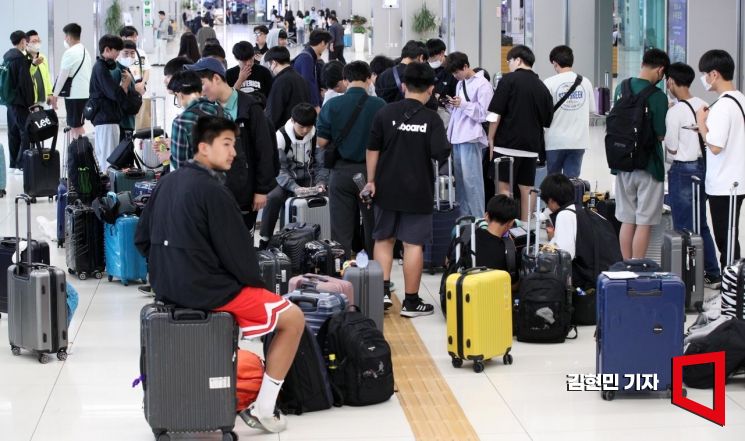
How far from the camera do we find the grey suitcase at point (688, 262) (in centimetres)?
848

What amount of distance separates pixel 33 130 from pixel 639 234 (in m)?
7.36

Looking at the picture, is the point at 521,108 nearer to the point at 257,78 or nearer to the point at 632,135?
the point at 632,135

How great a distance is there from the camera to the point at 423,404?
6.53 metres

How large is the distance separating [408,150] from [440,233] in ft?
5.94

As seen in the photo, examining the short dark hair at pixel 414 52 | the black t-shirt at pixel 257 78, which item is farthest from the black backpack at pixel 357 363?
the black t-shirt at pixel 257 78

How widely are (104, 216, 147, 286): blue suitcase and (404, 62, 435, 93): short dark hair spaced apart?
2544 mm

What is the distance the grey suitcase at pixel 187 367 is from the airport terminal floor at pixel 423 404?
0.29 m

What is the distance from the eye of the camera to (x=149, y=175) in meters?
10.9

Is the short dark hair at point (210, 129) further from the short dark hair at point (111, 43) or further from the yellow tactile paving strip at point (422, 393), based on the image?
the short dark hair at point (111, 43)

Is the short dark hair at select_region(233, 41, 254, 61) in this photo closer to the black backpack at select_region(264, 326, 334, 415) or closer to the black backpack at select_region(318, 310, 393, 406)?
the black backpack at select_region(318, 310, 393, 406)

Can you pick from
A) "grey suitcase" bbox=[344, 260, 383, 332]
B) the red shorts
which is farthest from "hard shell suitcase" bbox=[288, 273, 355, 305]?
the red shorts

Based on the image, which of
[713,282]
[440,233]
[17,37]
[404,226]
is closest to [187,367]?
[404,226]

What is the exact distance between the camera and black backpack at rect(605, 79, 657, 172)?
9117 mm

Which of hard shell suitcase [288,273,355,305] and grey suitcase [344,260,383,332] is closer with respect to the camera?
hard shell suitcase [288,273,355,305]
